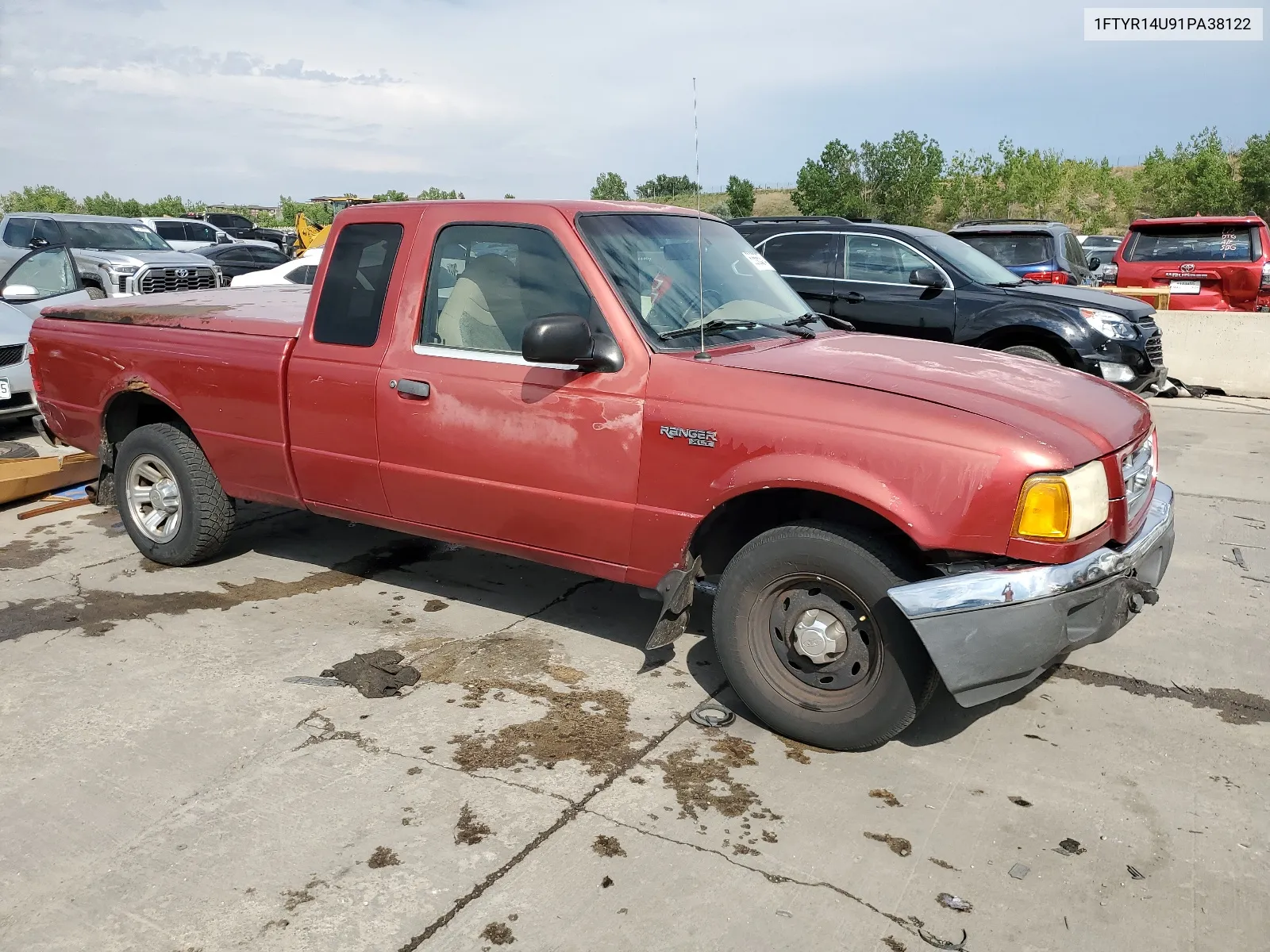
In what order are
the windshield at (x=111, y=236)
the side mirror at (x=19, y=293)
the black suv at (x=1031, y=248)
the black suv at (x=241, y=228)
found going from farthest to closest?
the black suv at (x=241, y=228) < the windshield at (x=111, y=236) < the black suv at (x=1031, y=248) < the side mirror at (x=19, y=293)

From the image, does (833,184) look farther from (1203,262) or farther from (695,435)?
(695,435)

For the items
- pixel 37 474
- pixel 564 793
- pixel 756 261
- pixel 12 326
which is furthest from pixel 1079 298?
pixel 12 326

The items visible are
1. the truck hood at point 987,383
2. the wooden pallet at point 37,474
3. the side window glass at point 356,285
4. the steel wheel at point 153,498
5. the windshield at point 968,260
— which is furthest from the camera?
the windshield at point 968,260

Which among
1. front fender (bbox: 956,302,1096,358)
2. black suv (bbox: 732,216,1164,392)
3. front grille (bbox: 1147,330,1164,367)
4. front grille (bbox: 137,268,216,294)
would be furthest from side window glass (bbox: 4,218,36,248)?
front grille (bbox: 1147,330,1164,367)

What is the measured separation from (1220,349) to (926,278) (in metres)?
4.66

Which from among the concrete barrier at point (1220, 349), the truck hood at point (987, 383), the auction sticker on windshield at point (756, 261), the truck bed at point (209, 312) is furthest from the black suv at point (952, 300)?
the truck bed at point (209, 312)

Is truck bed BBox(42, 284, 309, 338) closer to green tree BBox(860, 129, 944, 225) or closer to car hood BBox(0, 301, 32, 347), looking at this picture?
car hood BBox(0, 301, 32, 347)

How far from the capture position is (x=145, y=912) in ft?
9.08

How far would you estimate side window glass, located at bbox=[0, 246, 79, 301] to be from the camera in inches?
407

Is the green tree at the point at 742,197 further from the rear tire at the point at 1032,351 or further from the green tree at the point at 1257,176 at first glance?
the rear tire at the point at 1032,351

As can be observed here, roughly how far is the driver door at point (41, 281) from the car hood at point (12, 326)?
0.95 m

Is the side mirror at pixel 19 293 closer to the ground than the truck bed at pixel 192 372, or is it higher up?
higher up

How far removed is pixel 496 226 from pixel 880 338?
175 centimetres

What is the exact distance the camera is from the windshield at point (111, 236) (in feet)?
53.8
